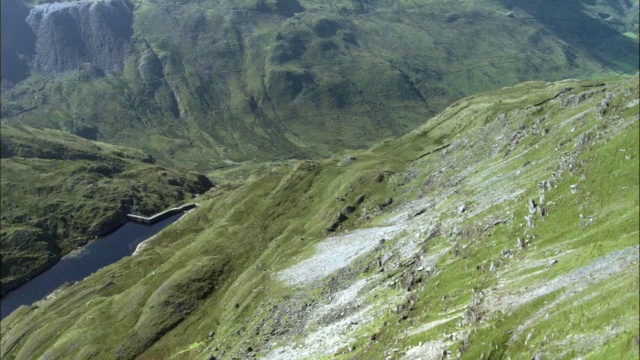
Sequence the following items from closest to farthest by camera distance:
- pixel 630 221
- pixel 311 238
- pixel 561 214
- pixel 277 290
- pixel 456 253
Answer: pixel 630 221, pixel 561 214, pixel 456 253, pixel 277 290, pixel 311 238

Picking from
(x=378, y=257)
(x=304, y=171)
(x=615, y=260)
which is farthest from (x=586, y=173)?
(x=304, y=171)

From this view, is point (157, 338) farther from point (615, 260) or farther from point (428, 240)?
point (615, 260)

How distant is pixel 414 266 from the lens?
266 ft

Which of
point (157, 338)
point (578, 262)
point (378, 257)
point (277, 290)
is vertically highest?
point (578, 262)

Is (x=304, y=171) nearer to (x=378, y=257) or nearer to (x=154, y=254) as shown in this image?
(x=154, y=254)

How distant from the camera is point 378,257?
320ft

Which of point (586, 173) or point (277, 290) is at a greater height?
point (586, 173)

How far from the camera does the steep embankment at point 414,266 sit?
50.4 m

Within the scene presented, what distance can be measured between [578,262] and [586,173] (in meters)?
19.9

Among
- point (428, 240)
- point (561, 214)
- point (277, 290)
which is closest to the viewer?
point (561, 214)

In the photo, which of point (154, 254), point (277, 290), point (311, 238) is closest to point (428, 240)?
point (277, 290)

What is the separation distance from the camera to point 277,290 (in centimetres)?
11494

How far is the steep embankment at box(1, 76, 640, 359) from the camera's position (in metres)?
50.4

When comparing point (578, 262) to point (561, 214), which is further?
point (561, 214)
